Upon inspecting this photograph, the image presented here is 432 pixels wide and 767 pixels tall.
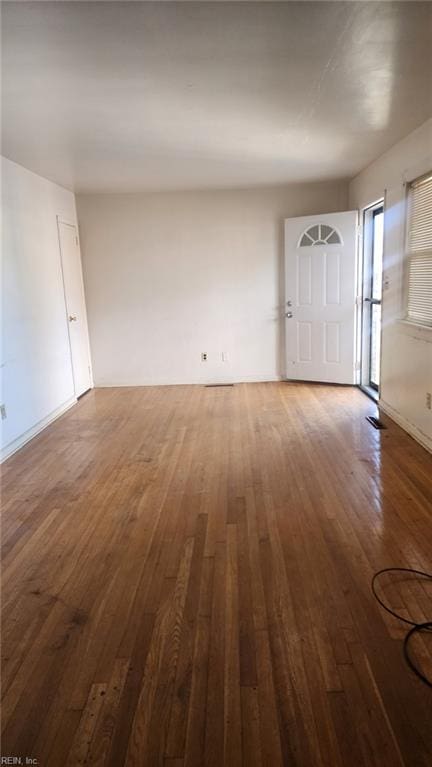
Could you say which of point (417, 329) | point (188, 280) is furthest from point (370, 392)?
point (188, 280)

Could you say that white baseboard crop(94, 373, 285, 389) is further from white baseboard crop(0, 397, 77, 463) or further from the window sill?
the window sill

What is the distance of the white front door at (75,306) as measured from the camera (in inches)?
211

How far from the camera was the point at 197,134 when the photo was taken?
11.3 ft

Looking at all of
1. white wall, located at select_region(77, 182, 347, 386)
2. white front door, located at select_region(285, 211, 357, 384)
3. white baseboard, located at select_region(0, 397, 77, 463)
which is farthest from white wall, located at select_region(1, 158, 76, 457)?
white front door, located at select_region(285, 211, 357, 384)

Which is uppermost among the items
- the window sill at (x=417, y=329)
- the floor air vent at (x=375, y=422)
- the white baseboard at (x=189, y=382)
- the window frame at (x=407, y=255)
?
the window frame at (x=407, y=255)

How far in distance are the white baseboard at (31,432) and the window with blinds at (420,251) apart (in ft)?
11.4

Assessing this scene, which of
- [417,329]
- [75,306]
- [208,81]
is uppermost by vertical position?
[208,81]

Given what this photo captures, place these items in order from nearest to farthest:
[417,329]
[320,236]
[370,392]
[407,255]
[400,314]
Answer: [417,329], [407,255], [400,314], [370,392], [320,236]

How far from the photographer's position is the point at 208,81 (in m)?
2.49

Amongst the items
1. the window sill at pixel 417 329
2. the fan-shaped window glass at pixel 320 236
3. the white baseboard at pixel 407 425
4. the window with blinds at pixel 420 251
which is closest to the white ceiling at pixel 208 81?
the window with blinds at pixel 420 251

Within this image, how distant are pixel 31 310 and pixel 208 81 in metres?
2.70

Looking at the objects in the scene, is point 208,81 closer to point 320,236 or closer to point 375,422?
point 375,422

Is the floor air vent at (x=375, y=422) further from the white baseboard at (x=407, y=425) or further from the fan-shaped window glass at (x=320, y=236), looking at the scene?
the fan-shaped window glass at (x=320, y=236)

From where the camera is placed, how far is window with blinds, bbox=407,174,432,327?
11.7 feet
